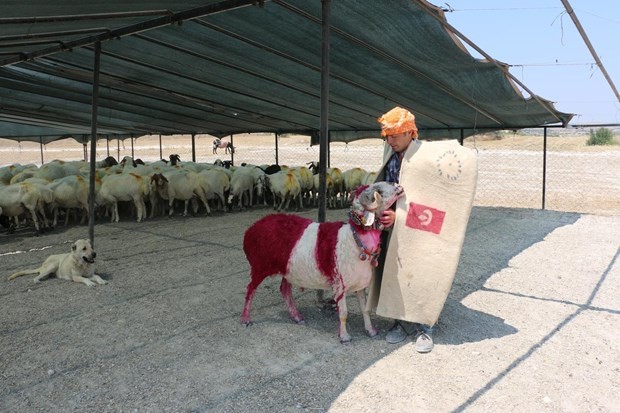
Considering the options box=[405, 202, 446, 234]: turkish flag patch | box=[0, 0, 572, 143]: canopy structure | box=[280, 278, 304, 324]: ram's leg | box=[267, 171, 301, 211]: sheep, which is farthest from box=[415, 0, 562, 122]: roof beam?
box=[267, 171, 301, 211]: sheep

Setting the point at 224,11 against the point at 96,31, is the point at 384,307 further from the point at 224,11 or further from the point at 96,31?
the point at 96,31

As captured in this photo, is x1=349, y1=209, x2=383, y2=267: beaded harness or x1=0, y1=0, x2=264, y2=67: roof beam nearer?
x1=349, y1=209, x2=383, y2=267: beaded harness

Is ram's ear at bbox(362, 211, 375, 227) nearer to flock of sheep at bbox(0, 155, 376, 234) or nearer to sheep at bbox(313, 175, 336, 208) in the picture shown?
flock of sheep at bbox(0, 155, 376, 234)

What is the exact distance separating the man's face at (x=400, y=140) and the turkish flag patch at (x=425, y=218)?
1.49ft

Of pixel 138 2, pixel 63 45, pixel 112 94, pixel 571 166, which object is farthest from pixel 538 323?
pixel 571 166

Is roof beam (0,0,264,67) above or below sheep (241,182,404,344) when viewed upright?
above

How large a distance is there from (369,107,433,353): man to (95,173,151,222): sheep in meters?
6.86

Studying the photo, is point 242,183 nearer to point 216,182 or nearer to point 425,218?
point 216,182

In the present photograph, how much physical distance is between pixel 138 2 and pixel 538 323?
185 inches

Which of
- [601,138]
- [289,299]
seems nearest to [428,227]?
[289,299]

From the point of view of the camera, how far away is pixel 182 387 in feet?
10.9

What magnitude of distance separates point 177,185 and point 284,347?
7.11 m

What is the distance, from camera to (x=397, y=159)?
4.13 m

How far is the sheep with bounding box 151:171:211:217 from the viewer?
10328 mm
